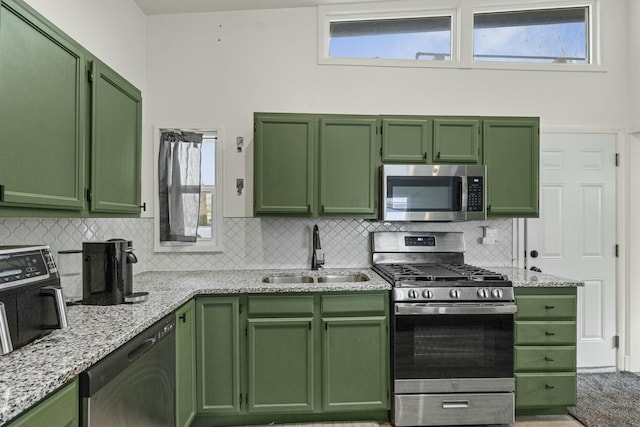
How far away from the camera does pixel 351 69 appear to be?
3412mm

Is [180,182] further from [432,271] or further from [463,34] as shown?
[463,34]

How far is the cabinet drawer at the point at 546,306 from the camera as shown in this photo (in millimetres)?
2668

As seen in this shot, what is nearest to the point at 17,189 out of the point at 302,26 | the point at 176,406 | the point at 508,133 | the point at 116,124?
the point at 116,124

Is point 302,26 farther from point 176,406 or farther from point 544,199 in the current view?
point 176,406

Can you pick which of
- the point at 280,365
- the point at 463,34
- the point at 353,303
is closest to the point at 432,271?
the point at 353,303

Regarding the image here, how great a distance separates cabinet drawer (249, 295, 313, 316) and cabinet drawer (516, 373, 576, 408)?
150 centimetres

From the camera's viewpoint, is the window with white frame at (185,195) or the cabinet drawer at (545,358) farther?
the window with white frame at (185,195)

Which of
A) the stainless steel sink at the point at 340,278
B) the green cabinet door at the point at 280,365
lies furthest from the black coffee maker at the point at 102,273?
the stainless steel sink at the point at 340,278

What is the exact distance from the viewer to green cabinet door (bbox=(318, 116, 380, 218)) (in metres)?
2.95

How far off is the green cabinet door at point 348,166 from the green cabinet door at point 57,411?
199 centimetres

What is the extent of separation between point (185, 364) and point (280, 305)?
25.4 inches

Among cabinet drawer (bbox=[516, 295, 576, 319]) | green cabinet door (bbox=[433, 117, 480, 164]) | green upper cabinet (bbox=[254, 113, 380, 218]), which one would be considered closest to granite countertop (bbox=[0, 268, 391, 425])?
green upper cabinet (bbox=[254, 113, 380, 218])

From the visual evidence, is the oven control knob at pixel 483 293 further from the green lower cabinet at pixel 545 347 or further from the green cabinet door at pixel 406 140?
the green cabinet door at pixel 406 140

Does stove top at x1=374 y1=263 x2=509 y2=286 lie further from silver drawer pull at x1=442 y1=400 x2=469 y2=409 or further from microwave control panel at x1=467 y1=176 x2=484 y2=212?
silver drawer pull at x1=442 y1=400 x2=469 y2=409
